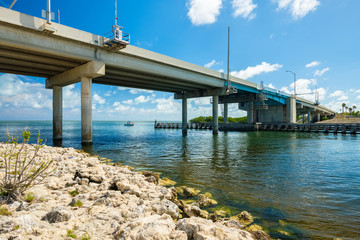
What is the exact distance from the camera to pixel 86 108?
898 inches

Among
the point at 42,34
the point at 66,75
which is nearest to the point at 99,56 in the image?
the point at 42,34

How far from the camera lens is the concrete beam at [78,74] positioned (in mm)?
21797

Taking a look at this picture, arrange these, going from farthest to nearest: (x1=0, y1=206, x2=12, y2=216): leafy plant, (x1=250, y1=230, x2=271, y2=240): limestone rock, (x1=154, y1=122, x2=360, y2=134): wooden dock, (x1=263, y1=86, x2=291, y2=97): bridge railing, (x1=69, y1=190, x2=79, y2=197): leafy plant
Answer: (x1=263, y1=86, x2=291, y2=97): bridge railing
(x1=154, y1=122, x2=360, y2=134): wooden dock
(x1=69, y1=190, x2=79, y2=197): leafy plant
(x1=250, y1=230, x2=271, y2=240): limestone rock
(x1=0, y1=206, x2=12, y2=216): leafy plant

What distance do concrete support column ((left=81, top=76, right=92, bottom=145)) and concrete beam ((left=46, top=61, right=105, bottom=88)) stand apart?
100 centimetres

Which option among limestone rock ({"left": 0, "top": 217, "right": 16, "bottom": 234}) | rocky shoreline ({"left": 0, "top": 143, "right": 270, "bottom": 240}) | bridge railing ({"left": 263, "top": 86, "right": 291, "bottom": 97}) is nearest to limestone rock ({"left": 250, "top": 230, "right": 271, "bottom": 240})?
rocky shoreline ({"left": 0, "top": 143, "right": 270, "bottom": 240})

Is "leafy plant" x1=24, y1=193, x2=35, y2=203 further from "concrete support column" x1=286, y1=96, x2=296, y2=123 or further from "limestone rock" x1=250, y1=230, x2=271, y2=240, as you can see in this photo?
"concrete support column" x1=286, y1=96, x2=296, y2=123

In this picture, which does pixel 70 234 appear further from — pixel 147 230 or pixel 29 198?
pixel 29 198

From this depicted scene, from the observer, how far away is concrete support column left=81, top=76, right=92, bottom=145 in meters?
22.8

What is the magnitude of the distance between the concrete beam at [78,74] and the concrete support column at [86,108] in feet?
3.26

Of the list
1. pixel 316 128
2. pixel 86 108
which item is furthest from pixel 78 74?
pixel 316 128

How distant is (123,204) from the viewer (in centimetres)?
493

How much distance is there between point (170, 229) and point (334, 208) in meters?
5.39

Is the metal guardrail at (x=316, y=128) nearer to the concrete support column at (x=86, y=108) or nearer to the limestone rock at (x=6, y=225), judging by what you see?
the concrete support column at (x=86, y=108)

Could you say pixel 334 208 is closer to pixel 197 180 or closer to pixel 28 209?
pixel 197 180
